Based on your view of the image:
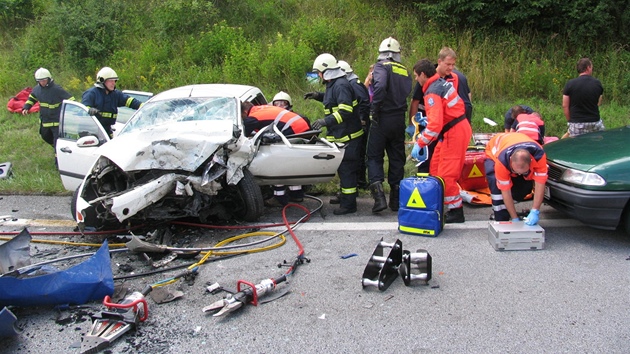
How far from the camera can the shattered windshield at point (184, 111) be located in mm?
6094

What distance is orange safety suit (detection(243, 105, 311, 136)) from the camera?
6242mm

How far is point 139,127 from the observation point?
6090mm

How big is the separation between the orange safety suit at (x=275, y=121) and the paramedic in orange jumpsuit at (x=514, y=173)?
2.22 m

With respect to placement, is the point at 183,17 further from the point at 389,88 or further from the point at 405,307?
the point at 405,307

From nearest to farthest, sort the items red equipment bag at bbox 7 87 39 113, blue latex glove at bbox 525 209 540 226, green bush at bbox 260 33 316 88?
blue latex glove at bbox 525 209 540 226 → green bush at bbox 260 33 316 88 → red equipment bag at bbox 7 87 39 113

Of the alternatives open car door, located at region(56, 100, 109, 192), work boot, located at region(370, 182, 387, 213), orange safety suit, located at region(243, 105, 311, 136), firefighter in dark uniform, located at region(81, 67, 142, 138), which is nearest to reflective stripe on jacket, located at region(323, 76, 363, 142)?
orange safety suit, located at region(243, 105, 311, 136)

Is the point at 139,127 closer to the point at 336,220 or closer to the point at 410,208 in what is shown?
the point at 336,220

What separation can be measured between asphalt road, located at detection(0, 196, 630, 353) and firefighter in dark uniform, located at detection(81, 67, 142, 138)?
279cm

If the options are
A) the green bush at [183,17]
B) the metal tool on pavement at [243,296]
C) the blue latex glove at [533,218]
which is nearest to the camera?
the metal tool on pavement at [243,296]

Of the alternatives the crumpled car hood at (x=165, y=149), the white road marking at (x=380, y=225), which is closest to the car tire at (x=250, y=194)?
the white road marking at (x=380, y=225)

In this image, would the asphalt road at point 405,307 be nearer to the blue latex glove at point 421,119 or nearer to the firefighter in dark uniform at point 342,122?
the firefighter in dark uniform at point 342,122

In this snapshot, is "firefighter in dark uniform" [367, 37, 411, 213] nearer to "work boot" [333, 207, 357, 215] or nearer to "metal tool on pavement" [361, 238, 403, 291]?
"work boot" [333, 207, 357, 215]

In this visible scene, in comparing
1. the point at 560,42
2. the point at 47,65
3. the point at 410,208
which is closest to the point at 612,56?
the point at 560,42

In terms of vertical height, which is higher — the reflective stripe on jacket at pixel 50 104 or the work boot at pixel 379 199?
the reflective stripe on jacket at pixel 50 104
